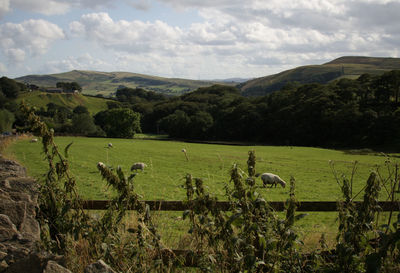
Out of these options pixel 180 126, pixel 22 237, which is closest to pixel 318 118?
pixel 180 126

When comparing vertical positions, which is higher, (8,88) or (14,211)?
(8,88)

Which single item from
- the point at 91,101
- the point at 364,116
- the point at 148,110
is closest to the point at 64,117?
the point at 148,110

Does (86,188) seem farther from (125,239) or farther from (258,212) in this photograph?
(258,212)

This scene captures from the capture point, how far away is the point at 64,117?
396 feet

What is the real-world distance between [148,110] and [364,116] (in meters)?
95.4

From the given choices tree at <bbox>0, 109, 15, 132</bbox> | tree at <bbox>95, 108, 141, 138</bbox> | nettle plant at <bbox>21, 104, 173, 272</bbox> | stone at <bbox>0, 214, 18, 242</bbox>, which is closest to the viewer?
nettle plant at <bbox>21, 104, 173, 272</bbox>

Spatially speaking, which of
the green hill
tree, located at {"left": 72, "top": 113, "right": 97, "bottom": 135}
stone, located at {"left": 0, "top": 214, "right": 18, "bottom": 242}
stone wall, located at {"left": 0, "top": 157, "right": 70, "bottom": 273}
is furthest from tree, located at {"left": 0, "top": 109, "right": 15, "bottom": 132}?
stone, located at {"left": 0, "top": 214, "right": 18, "bottom": 242}

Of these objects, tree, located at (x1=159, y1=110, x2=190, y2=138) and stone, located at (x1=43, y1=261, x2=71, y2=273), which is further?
tree, located at (x1=159, y1=110, x2=190, y2=138)

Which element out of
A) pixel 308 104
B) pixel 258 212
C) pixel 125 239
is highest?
pixel 308 104

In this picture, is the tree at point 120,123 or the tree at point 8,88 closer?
the tree at point 120,123

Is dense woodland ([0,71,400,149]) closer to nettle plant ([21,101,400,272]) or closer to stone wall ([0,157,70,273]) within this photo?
stone wall ([0,157,70,273])

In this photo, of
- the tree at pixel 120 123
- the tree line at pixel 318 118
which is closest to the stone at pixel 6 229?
the tree line at pixel 318 118

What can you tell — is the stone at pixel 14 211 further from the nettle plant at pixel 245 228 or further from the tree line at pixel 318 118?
the tree line at pixel 318 118

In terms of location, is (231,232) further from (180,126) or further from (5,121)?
(5,121)
